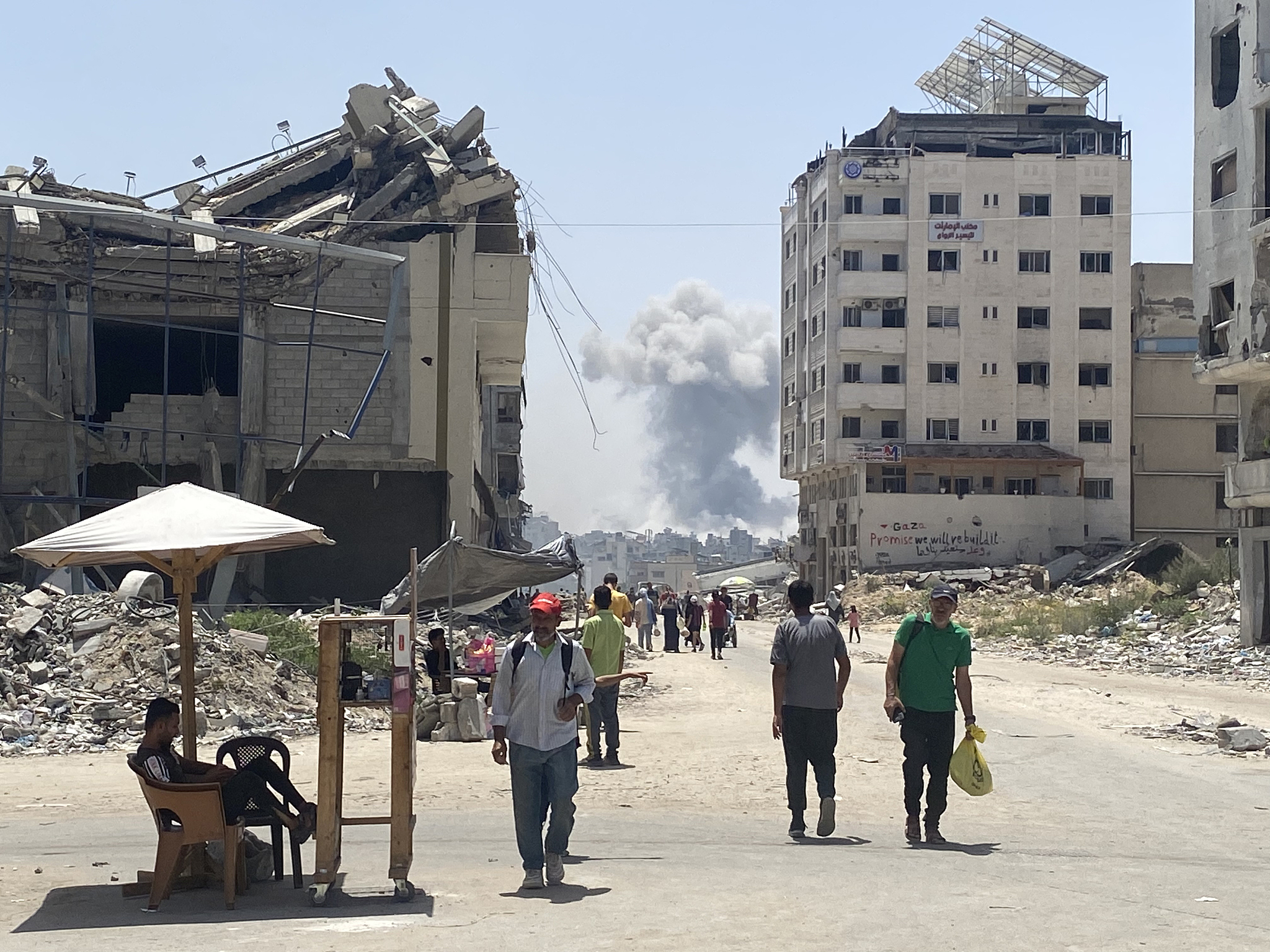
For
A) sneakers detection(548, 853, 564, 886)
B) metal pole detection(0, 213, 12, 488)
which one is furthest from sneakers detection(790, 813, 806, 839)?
metal pole detection(0, 213, 12, 488)

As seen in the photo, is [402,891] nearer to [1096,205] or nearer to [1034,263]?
[1034,263]

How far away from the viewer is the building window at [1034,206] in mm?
72875

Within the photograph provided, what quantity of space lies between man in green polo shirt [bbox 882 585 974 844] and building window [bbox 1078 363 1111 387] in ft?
219

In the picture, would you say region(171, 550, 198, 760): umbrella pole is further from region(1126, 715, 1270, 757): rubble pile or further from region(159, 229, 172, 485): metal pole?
region(159, 229, 172, 485): metal pole

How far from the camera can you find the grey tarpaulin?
21125 millimetres

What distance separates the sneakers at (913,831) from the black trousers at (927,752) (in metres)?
0.04

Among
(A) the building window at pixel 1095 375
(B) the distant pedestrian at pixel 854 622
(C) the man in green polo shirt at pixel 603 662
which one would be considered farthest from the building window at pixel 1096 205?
(C) the man in green polo shirt at pixel 603 662

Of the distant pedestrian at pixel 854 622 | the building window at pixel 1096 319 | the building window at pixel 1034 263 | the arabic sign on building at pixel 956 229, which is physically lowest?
the distant pedestrian at pixel 854 622

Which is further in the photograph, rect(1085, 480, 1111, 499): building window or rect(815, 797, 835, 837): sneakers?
rect(1085, 480, 1111, 499): building window

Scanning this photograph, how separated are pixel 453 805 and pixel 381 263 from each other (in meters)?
18.6

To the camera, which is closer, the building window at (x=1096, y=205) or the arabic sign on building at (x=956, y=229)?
the arabic sign on building at (x=956, y=229)

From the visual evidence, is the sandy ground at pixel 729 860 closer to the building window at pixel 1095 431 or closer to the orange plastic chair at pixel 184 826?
the orange plastic chair at pixel 184 826

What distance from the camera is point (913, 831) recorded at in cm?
950

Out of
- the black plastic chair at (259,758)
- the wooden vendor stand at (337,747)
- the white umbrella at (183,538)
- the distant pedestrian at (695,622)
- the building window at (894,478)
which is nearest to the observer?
the wooden vendor stand at (337,747)
